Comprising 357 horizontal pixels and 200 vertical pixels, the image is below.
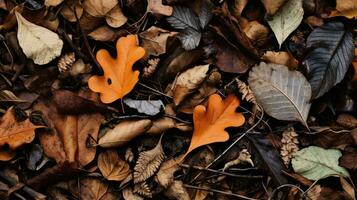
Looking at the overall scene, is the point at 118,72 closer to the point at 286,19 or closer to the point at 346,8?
the point at 286,19

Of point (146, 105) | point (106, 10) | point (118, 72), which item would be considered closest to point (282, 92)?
point (146, 105)

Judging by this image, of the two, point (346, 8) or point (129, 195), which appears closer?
point (129, 195)

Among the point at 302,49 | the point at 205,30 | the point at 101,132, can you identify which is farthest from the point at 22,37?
the point at 302,49

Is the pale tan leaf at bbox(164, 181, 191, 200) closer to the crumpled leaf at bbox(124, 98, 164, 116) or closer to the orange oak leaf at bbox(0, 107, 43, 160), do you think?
the crumpled leaf at bbox(124, 98, 164, 116)

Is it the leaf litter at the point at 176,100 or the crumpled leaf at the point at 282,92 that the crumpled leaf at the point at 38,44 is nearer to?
the leaf litter at the point at 176,100

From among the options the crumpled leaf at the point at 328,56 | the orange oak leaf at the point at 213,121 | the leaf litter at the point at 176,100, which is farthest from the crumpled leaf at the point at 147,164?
the crumpled leaf at the point at 328,56

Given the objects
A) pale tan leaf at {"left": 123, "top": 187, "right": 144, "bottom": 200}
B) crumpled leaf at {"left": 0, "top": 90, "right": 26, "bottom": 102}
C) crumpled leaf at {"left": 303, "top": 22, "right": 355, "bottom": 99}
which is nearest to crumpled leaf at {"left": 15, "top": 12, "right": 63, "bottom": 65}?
crumpled leaf at {"left": 0, "top": 90, "right": 26, "bottom": 102}
